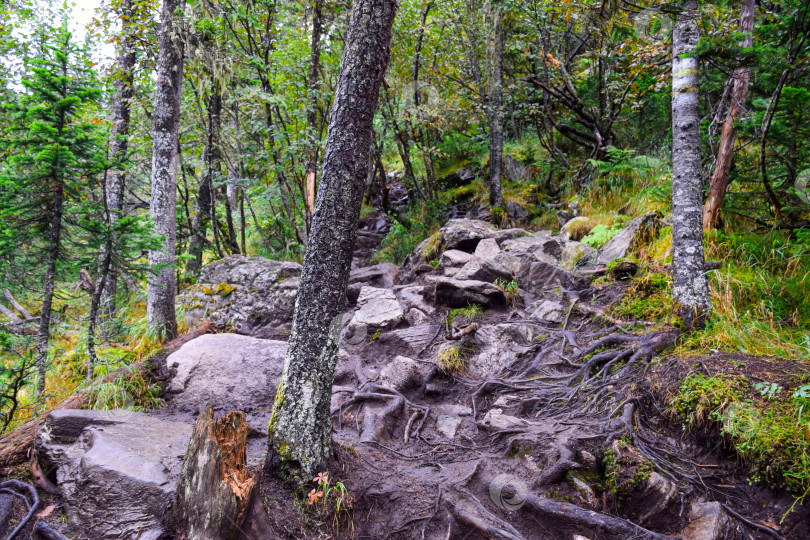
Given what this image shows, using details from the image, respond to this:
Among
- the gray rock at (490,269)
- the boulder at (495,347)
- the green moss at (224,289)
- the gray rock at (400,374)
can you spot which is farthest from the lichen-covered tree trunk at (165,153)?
the gray rock at (490,269)

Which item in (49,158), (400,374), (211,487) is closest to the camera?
(211,487)

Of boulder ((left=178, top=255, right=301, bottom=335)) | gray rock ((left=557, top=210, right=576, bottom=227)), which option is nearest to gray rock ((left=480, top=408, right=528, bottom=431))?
boulder ((left=178, top=255, right=301, bottom=335))

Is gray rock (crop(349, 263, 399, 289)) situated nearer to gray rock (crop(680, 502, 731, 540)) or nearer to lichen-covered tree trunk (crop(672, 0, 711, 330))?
lichen-covered tree trunk (crop(672, 0, 711, 330))

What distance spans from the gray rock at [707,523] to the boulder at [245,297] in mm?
7307

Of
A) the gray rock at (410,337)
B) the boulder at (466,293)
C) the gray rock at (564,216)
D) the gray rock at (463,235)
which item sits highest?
the gray rock at (564,216)

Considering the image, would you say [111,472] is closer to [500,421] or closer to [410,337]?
[500,421]

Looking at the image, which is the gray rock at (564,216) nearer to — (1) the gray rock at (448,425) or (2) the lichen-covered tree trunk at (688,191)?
(2) the lichen-covered tree trunk at (688,191)

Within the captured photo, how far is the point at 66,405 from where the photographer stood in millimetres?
4727

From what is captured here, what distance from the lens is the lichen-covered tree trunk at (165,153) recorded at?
6.84 meters

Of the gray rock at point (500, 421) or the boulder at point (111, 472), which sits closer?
the boulder at point (111, 472)

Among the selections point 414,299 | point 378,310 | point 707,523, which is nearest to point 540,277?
point 414,299

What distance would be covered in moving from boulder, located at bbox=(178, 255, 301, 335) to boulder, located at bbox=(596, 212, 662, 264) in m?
6.84

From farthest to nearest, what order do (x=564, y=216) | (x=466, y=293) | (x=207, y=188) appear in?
(x=207, y=188)
(x=564, y=216)
(x=466, y=293)

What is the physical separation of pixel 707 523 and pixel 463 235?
7837 mm
